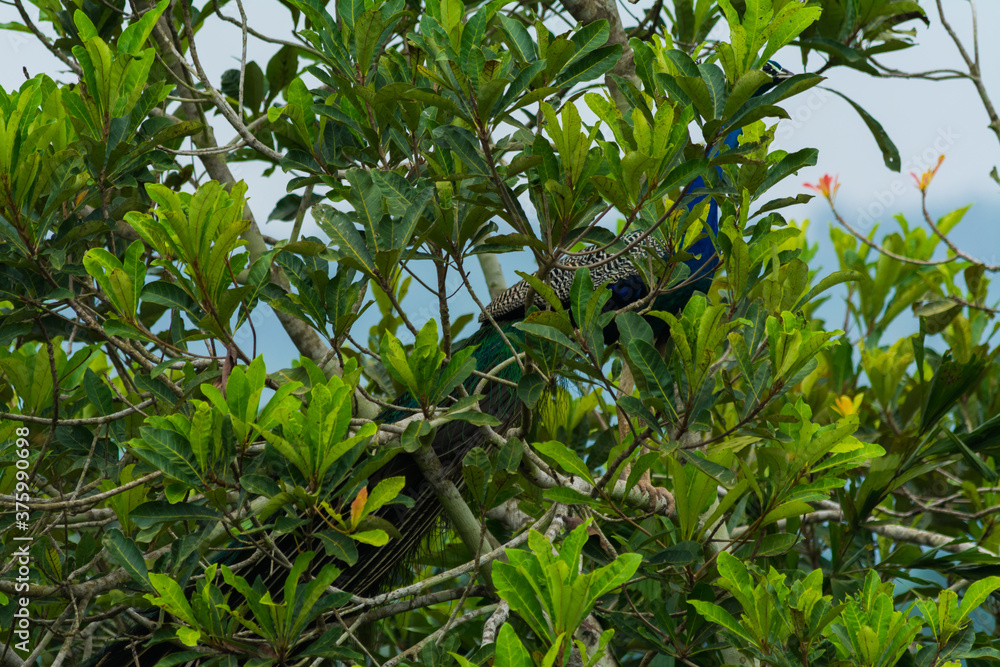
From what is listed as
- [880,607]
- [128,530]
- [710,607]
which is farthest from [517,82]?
[128,530]

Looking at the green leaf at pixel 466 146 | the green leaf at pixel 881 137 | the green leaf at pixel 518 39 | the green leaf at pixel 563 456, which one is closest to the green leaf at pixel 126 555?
the green leaf at pixel 563 456

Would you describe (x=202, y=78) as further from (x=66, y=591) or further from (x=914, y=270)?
(x=914, y=270)

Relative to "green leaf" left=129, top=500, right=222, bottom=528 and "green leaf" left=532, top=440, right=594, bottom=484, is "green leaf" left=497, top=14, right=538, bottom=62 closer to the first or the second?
"green leaf" left=532, top=440, right=594, bottom=484

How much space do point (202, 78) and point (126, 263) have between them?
3.21ft

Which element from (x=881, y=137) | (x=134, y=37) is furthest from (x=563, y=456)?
(x=881, y=137)

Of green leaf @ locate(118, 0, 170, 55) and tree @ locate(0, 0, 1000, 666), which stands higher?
green leaf @ locate(118, 0, 170, 55)

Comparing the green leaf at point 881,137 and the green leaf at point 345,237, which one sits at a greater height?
the green leaf at point 345,237

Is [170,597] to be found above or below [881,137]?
below

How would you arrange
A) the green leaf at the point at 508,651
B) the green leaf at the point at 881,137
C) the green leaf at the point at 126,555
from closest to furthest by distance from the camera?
the green leaf at the point at 508,651 < the green leaf at the point at 126,555 < the green leaf at the point at 881,137

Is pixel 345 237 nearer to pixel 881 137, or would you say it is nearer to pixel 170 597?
pixel 170 597

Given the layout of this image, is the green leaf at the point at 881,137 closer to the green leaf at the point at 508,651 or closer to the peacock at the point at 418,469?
the peacock at the point at 418,469

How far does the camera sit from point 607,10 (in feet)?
10.7

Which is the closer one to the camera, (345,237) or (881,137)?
(345,237)

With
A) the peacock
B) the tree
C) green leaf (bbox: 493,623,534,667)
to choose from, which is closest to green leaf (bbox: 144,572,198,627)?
the tree
